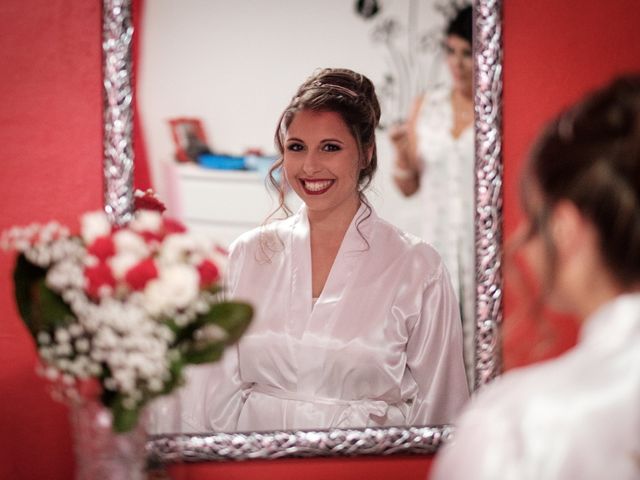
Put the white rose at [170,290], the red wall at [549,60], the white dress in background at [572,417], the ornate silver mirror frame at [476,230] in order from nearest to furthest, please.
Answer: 1. the white dress in background at [572,417]
2. the white rose at [170,290]
3. the ornate silver mirror frame at [476,230]
4. the red wall at [549,60]

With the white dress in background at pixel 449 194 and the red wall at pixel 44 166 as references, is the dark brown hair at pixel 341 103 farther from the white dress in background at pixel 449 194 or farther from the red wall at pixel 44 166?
the red wall at pixel 44 166

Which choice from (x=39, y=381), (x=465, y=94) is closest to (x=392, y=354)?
(x=465, y=94)

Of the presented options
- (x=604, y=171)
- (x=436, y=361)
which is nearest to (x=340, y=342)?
(x=436, y=361)

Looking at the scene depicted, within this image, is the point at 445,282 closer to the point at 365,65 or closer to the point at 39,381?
the point at 365,65

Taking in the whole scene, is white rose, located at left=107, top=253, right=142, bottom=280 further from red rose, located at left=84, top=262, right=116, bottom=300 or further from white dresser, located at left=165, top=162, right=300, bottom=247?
white dresser, located at left=165, top=162, right=300, bottom=247

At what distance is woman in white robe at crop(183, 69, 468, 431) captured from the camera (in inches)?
77.1

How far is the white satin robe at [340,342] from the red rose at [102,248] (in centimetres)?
42

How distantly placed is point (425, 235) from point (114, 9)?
0.78 meters

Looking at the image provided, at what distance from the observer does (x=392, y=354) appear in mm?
1977

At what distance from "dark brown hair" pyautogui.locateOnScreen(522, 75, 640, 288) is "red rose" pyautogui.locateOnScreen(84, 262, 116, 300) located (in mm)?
706

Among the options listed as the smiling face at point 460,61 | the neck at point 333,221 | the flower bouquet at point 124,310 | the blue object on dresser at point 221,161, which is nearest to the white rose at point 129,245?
the flower bouquet at point 124,310

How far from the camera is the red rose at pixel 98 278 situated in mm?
1554

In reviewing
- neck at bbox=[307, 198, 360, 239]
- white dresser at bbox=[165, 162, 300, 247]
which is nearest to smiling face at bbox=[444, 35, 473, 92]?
neck at bbox=[307, 198, 360, 239]

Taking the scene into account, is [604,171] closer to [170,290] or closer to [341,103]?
[170,290]
